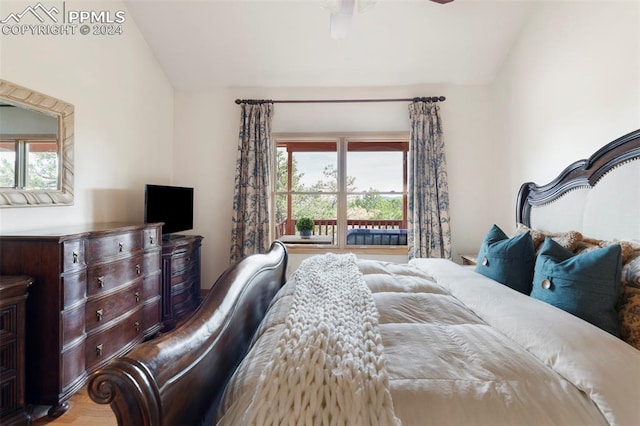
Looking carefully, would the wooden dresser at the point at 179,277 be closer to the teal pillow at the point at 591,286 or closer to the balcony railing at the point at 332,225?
the balcony railing at the point at 332,225

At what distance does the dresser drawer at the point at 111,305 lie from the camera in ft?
6.13

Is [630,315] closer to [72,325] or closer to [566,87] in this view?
[566,87]

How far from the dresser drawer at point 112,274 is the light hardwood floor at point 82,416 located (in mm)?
671

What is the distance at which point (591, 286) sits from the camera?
1.14 metres

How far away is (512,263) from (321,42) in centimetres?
278

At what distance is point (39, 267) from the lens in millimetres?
1621

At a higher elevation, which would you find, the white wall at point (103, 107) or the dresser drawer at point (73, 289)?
the white wall at point (103, 107)

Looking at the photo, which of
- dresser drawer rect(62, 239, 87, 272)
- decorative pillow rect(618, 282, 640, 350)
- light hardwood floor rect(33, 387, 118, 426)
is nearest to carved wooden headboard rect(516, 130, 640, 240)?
decorative pillow rect(618, 282, 640, 350)

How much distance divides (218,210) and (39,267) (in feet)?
6.68

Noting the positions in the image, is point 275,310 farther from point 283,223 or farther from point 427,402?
point 283,223

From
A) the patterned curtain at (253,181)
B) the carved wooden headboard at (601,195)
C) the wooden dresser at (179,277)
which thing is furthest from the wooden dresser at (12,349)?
the carved wooden headboard at (601,195)

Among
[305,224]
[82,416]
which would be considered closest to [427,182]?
[305,224]

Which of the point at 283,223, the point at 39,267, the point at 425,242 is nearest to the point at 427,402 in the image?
the point at 39,267

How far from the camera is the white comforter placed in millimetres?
699
